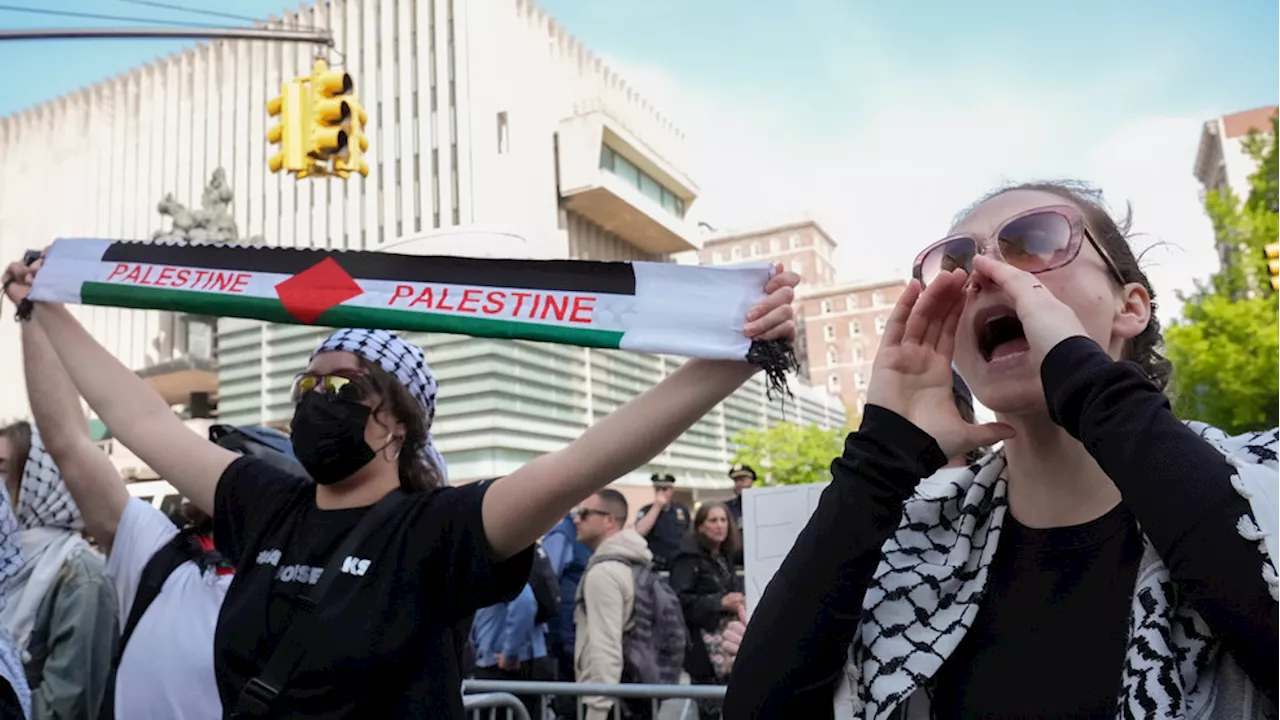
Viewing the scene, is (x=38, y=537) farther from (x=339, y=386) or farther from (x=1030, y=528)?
(x=1030, y=528)

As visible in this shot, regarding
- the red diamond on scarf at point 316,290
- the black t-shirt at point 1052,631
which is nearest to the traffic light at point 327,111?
the red diamond on scarf at point 316,290

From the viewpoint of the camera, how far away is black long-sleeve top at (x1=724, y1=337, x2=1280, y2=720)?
118 centimetres

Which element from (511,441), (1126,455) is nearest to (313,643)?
(1126,455)

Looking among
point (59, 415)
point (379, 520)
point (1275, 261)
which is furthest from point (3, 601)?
point (1275, 261)

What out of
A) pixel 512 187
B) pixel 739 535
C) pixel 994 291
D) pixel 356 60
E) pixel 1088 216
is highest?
pixel 356 60

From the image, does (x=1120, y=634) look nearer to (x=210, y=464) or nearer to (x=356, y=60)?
(x=210, y=464)

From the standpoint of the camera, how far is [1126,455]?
1231 millimetres

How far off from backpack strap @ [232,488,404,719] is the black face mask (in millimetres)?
228

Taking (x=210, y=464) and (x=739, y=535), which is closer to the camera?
(x=210, y=464)

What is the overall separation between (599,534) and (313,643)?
5313 millimetres

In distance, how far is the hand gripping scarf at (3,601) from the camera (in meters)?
2.72

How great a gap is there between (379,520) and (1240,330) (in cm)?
2261

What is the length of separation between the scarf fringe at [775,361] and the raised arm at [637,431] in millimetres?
16

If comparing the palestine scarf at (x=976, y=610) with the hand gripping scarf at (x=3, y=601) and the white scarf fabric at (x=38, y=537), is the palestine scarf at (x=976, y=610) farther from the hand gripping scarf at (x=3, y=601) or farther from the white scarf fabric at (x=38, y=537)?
the white scarf fabric at (x=38, y=537)
